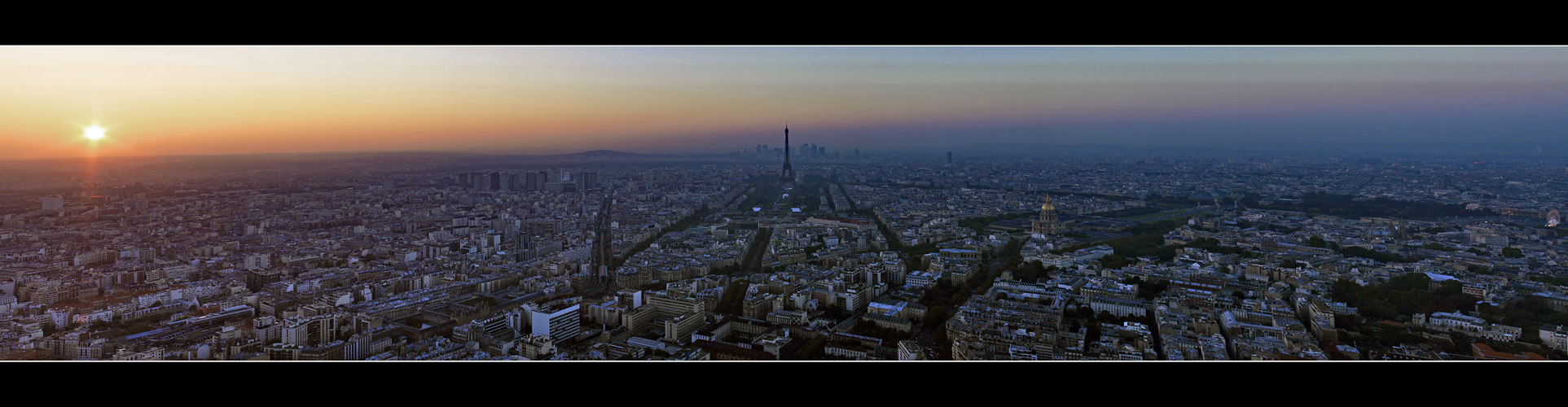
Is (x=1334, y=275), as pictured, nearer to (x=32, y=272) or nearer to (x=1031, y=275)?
(x=1031, y=275)

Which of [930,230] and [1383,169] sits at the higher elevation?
[1383,169]

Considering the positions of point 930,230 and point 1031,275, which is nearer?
point 1031,275
